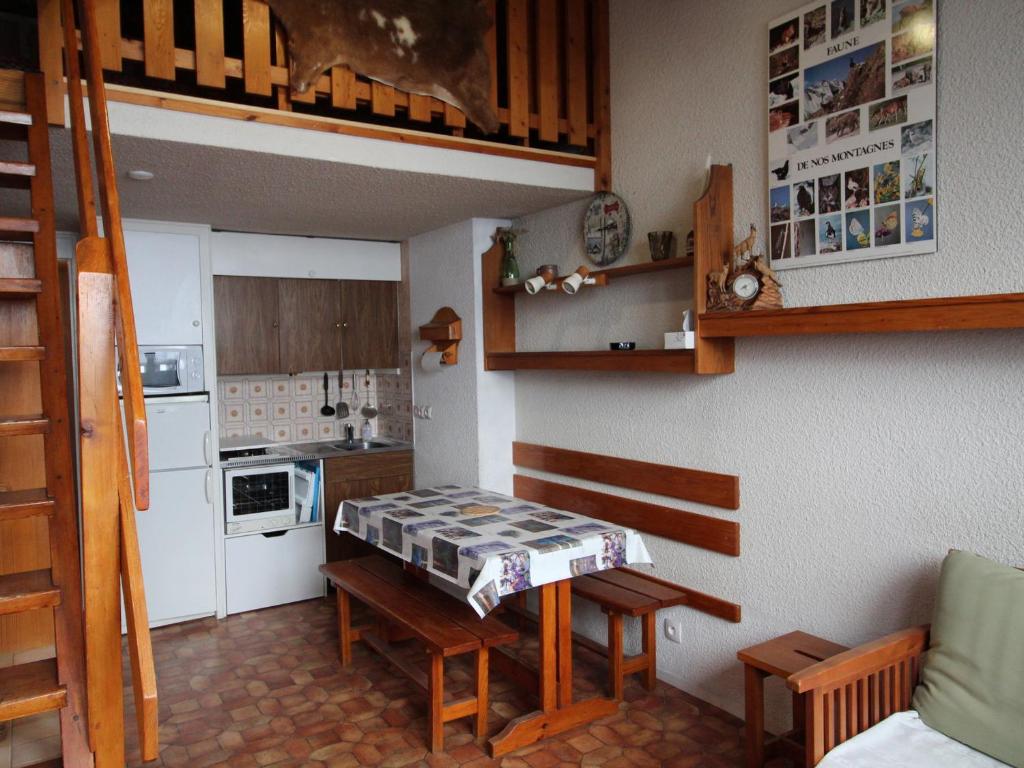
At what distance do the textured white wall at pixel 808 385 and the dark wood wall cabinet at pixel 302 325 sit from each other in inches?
60.8

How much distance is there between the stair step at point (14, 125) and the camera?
2.18 metres

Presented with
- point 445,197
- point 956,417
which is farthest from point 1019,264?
point 445,197

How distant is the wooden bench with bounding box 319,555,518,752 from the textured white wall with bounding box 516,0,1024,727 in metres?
0.92

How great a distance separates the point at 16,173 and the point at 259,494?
2678 millimetres

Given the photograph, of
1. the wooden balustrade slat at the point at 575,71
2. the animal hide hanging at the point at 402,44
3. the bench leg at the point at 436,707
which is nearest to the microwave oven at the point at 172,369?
the animal hide hanging at the point at 402,44

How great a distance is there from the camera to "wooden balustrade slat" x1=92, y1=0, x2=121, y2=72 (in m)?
2.47

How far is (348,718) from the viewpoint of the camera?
3162 mm

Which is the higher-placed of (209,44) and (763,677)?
(209,44)

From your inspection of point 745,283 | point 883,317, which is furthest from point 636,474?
point 883,317

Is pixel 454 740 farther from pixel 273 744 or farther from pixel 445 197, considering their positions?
pixel 445 197

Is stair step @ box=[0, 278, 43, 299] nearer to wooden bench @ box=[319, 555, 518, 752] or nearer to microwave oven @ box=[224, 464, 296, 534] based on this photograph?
wooden bench @ box=[319, 555, 518, 752]

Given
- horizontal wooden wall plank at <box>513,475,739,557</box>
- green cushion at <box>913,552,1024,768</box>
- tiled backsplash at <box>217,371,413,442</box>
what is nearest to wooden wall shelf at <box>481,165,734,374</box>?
horizontal wooden wall plank at <box>513,475,739,557</box>

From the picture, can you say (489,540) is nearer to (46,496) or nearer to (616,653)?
(616,653)

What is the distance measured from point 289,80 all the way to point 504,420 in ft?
7.13
